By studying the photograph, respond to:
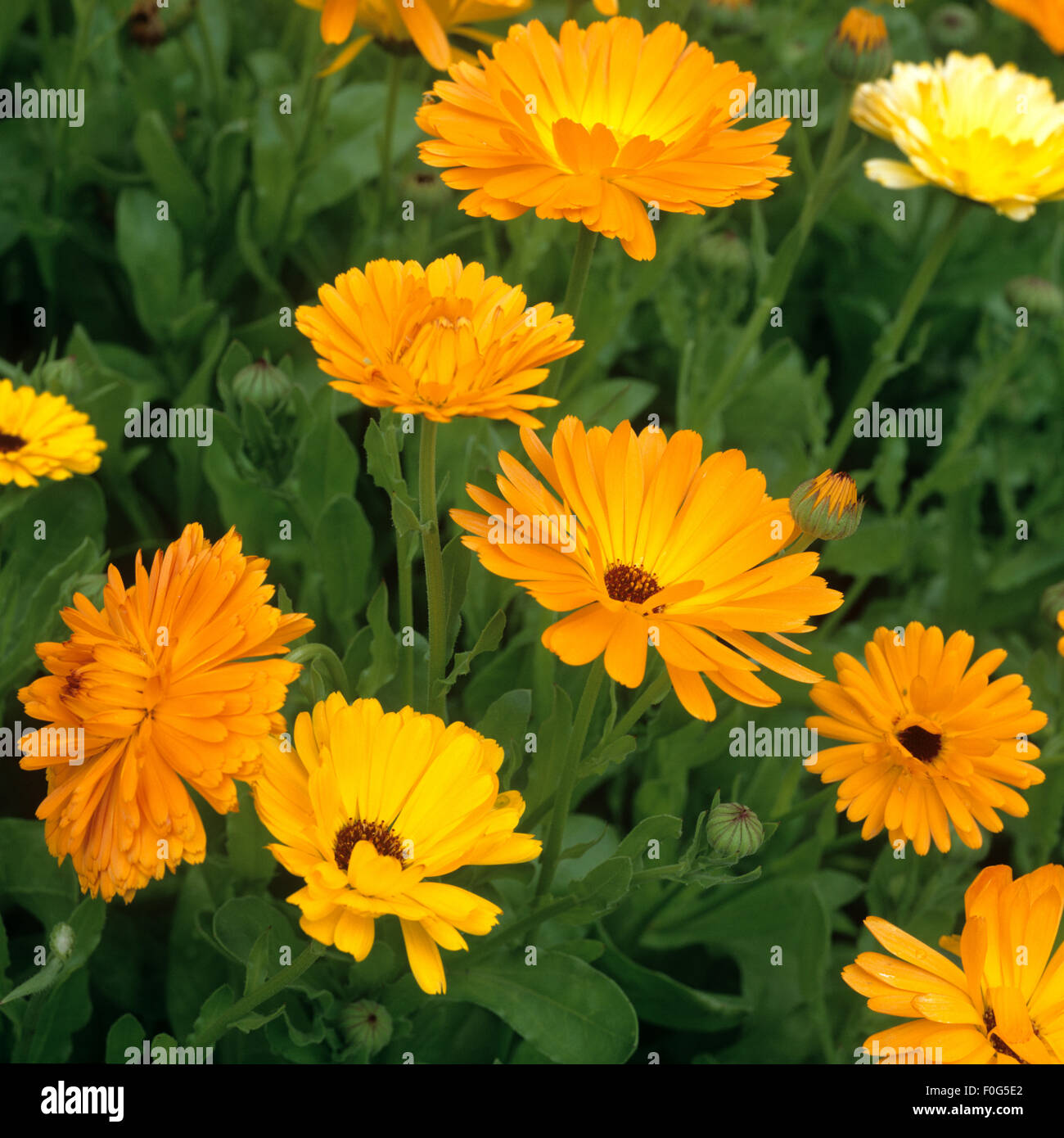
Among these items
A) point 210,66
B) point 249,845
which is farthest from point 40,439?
point 210,66

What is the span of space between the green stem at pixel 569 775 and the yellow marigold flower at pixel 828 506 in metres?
0.19

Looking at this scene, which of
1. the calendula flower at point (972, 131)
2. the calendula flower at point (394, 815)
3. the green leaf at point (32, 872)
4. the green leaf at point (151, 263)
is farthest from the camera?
the green leaf at point (151, 263)

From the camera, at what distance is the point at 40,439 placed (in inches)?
44.0

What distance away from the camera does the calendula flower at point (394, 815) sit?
0.73 meters

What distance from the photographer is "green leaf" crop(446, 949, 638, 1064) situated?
1047 millimetres

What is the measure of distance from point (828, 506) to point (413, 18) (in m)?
0.61

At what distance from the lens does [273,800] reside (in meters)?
0.77

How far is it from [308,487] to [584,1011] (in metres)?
0.62

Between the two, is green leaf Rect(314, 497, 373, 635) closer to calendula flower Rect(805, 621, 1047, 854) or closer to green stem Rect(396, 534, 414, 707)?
green stem Rect(396, 534, 414, 707)

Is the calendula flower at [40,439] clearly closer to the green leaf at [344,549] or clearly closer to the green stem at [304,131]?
the green leaf at [344,549]

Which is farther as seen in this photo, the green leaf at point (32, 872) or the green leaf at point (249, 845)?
the green leaf at point (32, 872)

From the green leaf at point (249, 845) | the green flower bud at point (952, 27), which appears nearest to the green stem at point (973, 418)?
the green flower bud at point (952, 27)

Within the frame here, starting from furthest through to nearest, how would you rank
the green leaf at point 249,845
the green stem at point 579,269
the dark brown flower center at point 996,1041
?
the green leaf at point 249,845, the green stem at point 579,269, the dark brown flower center at point 996,1041
